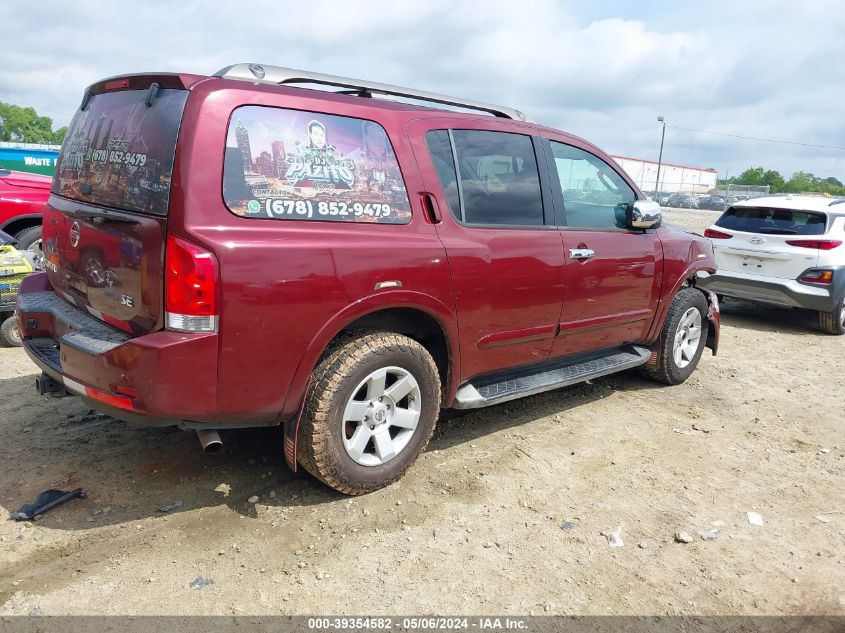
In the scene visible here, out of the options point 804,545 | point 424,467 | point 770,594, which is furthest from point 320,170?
point 804,545

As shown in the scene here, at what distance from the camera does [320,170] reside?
9.71ft

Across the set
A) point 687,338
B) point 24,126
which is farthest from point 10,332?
point 24,126

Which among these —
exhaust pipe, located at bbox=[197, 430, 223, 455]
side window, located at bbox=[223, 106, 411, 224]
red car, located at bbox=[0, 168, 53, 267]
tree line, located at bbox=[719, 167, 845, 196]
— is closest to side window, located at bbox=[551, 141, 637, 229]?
side window, located at bbox=[223, 106, 411, 224]

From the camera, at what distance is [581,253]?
4105mm

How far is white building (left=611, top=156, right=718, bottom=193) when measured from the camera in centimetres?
6166

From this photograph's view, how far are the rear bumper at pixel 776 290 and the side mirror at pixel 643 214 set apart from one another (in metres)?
3.23

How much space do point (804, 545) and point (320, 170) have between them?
2958mm

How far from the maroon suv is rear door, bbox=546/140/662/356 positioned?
3cm

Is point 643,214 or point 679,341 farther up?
point 643,214

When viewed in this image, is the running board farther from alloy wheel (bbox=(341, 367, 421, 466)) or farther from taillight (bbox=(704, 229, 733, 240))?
taillight (bbox=(704, 229, 733, 240))

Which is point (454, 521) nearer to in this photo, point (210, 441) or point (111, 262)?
point (210, 441)

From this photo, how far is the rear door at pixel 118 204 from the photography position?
8.70 ft

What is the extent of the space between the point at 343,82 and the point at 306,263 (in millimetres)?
1145

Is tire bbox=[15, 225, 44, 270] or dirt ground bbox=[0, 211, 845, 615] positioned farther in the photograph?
tire bbox=[15, 225, 44, 270]
